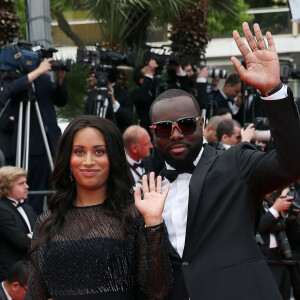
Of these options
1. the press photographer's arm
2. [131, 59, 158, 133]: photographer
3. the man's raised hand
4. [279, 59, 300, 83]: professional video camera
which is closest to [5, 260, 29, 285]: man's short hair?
[131, 59, 158, 133]: photographer

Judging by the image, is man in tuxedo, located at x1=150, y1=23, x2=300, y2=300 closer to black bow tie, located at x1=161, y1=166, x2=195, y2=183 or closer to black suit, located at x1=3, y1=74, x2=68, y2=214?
black bow tie, located at x1=161, y1=166, x2=195, y2=183

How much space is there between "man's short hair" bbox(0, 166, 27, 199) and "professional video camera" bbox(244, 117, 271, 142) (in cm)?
215

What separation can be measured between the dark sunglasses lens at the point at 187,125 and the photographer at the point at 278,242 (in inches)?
173

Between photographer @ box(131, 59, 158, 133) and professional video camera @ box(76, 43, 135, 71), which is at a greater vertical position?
professional video camera @ box(76, 43, 135, 71)

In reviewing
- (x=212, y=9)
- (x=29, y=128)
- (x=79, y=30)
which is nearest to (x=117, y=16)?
(x=212, y=9)

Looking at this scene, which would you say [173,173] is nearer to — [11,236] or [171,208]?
[171,208]

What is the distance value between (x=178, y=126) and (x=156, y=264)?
627mm

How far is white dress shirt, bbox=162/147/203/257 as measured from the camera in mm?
3439

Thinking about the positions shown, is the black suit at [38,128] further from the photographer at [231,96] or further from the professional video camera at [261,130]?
the photographer at [231,96]

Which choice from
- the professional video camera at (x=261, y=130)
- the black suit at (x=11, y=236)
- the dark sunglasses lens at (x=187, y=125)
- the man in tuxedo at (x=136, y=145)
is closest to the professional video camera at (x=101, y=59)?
the man in tuxedo at (x=136, y=145)

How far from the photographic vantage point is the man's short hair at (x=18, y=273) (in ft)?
21.1

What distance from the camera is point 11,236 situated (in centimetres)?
666

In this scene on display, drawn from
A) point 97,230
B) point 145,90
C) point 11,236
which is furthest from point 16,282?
point 145,90

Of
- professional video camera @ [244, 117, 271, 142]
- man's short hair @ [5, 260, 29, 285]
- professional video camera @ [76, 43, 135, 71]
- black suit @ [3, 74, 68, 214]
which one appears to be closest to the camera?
man's short hair @ [5, 260, 29, 285]
